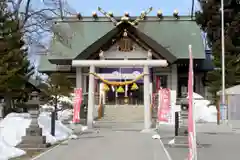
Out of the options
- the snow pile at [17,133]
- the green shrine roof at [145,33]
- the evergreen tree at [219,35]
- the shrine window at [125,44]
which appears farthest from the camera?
the green shrine roof at [145,33]

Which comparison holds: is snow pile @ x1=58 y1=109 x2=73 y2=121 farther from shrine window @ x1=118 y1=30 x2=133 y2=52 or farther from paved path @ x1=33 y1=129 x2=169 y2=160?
paved path @ x1=33 y1=129 x2=169 y2=160

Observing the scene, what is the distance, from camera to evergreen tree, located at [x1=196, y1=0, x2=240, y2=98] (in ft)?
112

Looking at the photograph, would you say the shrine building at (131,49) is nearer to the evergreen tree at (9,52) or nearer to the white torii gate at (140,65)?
the evergreen tree at (9,52)

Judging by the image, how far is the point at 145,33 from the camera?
39281 mm

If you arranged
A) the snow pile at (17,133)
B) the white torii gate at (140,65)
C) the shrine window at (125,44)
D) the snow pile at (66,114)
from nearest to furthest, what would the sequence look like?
the snow pile at (17,133) < the white torii gate at (140,65) < the shrine window at (125,44) < the snow pile at (66,114)

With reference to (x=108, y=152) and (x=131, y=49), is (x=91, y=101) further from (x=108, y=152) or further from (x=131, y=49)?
(x=108, y=152)

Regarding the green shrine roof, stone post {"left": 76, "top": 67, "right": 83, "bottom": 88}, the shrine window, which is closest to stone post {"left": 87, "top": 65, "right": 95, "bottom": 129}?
A: the shrine window

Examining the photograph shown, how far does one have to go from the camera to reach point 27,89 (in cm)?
3306

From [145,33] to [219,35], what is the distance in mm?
7425

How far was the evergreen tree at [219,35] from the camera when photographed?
3406cm

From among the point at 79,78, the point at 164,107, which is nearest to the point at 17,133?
the point at 164,107

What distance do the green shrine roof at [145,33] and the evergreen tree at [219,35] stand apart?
139 cm

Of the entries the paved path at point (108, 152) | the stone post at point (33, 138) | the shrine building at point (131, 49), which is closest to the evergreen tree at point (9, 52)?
the shrine building at point (131, 49)

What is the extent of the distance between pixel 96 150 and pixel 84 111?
20623mm
